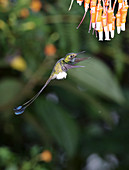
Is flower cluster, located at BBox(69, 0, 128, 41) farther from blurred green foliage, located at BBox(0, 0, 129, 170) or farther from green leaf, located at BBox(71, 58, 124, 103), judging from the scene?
green leaf, located at BBox(71, 58, 124, 103)

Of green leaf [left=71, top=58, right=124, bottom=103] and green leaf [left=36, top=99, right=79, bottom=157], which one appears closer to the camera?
green leaf [left=71, top=58, right=124, bottom=103]

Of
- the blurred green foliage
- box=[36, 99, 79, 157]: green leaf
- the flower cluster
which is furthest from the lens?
box=[36, 99, 79, 157]: green leaf

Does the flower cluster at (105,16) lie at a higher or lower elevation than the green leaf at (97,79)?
higher

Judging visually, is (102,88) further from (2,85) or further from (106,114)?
(2,85)

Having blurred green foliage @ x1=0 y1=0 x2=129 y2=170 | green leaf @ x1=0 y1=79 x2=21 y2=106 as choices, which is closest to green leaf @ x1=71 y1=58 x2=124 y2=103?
blurred green foliage @ x1=0 y1=0 x2=129 y2=170

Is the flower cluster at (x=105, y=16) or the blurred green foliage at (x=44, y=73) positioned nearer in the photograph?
the flower cluster at (x=105, y=16)

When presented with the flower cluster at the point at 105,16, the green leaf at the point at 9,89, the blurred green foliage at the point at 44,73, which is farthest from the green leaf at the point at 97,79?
the flower cluster at the point at 105,16

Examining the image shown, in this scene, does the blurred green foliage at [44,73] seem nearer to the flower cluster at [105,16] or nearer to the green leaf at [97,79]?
the green leaf at [97,79]

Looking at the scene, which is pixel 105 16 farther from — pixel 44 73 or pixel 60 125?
pixel 60 125
